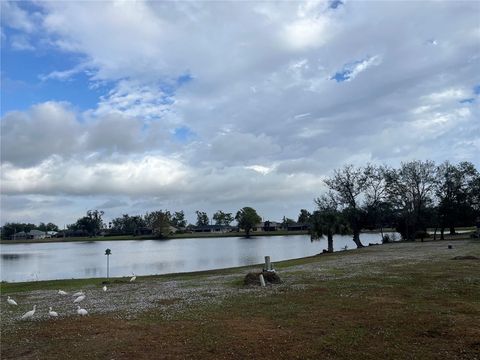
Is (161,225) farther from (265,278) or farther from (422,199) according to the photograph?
(265,278)

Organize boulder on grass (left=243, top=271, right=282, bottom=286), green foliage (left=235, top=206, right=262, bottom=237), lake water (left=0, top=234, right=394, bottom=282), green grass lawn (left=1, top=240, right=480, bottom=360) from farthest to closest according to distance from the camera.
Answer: green foliage (left=235, top=206, right=262, bottom=237), lake water (left=0, top=234, right=394, bottom=282), boulder on grass (left=243, top=271, right=282, bottom=286), green grass lawn (left=1, top=240, right=480, bottom=360)

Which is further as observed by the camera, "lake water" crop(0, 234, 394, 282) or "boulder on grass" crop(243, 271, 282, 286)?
"lake water" crop(0, 234, 394, 282)

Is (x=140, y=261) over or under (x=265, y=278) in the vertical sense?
under

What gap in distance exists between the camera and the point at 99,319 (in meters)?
15.0

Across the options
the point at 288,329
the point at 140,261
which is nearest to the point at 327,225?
the point at 140,261

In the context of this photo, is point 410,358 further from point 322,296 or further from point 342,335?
point 322,296

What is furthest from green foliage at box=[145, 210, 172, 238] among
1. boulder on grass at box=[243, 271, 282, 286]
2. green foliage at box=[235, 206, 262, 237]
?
boulder on grass at box=[243, 271, 282, 286]

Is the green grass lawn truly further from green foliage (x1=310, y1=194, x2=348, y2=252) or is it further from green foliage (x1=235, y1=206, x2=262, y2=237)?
green foliage (x1=235, y1=206, x2=262, y2=237)

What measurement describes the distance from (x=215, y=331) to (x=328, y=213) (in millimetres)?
46438

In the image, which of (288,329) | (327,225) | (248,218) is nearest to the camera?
(288,329)

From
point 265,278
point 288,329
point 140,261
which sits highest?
point 265,278

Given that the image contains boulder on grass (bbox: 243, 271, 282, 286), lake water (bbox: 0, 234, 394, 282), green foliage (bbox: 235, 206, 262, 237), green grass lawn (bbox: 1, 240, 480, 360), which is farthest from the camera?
green foliage (bbox: 235, 206, 262, 237)

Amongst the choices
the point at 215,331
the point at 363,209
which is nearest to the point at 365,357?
the point at 215,331

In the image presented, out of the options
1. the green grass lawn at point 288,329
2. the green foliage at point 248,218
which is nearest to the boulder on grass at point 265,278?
the green grass lawn at point 288,329
